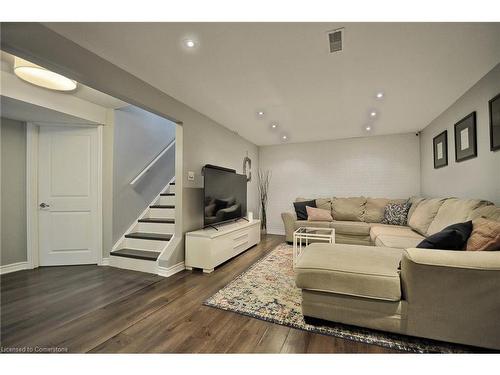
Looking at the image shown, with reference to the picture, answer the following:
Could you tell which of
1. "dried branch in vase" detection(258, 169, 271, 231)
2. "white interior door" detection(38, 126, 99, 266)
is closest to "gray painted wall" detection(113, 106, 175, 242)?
"white interior door" detection(38, 126, 99, 266)

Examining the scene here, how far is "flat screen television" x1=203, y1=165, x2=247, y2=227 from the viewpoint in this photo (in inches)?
117

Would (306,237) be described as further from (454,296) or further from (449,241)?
(454,296)

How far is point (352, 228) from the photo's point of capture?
3736 mm

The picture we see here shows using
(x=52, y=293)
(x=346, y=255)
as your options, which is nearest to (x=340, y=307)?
(x=346, y=255)

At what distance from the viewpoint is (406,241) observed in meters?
2.46

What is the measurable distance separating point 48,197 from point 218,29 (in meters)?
3.35

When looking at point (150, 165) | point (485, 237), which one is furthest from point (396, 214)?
point (150, 165)

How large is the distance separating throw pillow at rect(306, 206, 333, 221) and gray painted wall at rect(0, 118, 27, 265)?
4.58 metres

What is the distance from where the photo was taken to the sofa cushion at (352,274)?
54.8 inches

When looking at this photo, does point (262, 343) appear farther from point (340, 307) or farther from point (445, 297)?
point (445, 297)

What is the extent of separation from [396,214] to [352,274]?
118 inches

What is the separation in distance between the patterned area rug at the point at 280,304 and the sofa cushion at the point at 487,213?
1083 millimetres

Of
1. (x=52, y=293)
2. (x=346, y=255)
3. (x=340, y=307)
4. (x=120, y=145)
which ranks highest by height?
(x=120, y=145)
